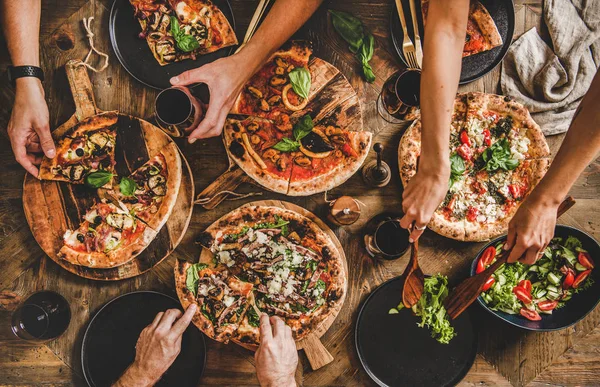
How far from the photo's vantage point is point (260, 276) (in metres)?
3.59

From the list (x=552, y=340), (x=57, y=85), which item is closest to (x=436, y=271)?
(x=552, y=340)

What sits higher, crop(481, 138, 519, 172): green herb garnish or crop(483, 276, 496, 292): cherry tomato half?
crop(481, 138, 519, 172): green herb garnish

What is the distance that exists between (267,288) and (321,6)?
2.56 metres

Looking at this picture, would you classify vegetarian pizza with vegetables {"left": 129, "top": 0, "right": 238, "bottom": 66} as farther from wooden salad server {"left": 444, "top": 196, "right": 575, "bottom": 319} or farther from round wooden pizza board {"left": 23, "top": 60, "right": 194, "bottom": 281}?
wooden salad server {"left": 444, "top": 196, "right": 575, "bottom": 319}

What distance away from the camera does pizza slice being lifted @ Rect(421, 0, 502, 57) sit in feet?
11.8

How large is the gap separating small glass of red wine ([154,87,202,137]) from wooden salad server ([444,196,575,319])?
8.26ft

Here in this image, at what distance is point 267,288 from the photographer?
354 cm

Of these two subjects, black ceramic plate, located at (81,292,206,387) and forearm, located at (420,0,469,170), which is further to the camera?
black ceramic plate, located at (81,292,206,387)

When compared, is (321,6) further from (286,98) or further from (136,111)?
(136,111)

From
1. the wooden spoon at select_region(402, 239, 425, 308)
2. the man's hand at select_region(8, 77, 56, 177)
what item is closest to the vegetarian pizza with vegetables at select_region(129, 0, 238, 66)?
the man's hand at select_region(8, 77, 56, 177)

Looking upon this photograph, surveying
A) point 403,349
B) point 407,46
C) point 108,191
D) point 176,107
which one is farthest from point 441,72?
point 108,191

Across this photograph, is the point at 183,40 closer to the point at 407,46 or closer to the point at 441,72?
the point at 407,46

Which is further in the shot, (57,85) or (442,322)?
(57,85)

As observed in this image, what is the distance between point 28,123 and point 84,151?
1.57 ft
